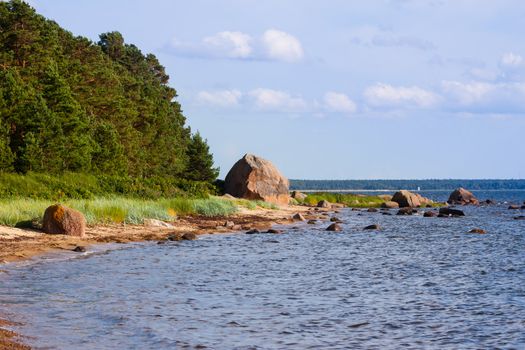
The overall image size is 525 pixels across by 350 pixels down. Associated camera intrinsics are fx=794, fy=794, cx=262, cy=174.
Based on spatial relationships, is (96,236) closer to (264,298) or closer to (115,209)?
(115,209)

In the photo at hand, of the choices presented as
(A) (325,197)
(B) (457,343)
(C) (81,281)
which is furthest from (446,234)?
(A) (325,197)

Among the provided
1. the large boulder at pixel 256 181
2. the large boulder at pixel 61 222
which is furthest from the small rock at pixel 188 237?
the large boulder at pixel 256 181

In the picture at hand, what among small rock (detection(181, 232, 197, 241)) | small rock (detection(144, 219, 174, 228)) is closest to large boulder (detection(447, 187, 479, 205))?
small rock (detection(144, 219, 174, 228))

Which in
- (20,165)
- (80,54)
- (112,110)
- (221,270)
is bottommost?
(221,270)

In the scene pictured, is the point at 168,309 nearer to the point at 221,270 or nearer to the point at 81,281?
the point at 81,281

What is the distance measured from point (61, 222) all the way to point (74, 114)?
2214cm

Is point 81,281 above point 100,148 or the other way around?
the other way around

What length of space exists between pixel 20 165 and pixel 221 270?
23.6 meters

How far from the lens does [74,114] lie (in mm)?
52062

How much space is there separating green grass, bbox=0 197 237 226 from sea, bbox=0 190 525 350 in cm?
463

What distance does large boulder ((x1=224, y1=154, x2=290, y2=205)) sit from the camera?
71.7 m

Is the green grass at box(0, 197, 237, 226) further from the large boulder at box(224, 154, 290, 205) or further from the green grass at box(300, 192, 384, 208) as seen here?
the green grass at box(300, 192, 384, 208)

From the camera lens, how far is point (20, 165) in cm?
4472

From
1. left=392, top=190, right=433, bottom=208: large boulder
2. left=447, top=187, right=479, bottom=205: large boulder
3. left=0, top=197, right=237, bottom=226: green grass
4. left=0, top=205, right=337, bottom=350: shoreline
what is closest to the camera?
left=0, top=205, right=337, bottom=350: shoreline
